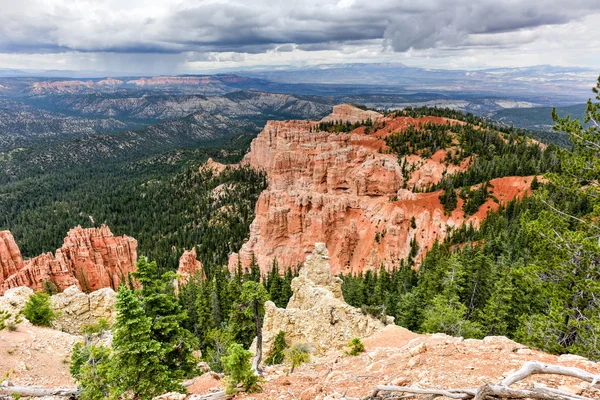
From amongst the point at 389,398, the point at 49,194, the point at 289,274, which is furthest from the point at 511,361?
the point at 49,194

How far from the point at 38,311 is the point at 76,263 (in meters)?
41.8

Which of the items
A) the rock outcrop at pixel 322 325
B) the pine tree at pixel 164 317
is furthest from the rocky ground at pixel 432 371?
the rock outcrop at pixel 322 325

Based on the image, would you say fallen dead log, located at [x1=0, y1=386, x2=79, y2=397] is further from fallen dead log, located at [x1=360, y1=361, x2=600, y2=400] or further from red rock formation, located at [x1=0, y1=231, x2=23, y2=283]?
red rock formation, located at [x1=0, y1=231, x2=23, y2=283]

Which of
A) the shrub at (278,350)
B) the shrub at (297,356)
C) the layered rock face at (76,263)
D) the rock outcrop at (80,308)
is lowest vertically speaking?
the layered rock face at (76,263)

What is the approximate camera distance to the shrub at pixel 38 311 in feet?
78.4

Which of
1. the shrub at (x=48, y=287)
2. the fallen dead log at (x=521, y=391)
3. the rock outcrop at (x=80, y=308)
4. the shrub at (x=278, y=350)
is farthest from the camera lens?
the shrub at (x=48, y=287)

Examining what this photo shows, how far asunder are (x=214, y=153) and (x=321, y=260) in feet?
582

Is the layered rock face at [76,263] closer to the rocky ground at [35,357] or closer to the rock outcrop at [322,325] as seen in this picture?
the rocky ground at [35,357]

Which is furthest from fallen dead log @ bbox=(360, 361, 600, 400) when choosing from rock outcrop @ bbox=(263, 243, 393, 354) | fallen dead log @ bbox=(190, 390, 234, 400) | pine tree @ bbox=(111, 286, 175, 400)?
rock outcrop @ bbox=(263, 243, 393, 354)

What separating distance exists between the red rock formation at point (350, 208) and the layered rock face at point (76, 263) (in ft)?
74.1

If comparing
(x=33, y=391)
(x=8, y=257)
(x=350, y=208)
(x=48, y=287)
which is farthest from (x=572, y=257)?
(x=8, y=257)

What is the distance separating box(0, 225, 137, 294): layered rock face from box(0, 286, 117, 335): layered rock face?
72.8 ft

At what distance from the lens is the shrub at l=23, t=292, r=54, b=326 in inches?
941

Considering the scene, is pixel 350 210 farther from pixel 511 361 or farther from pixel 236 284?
pixel 511 361
